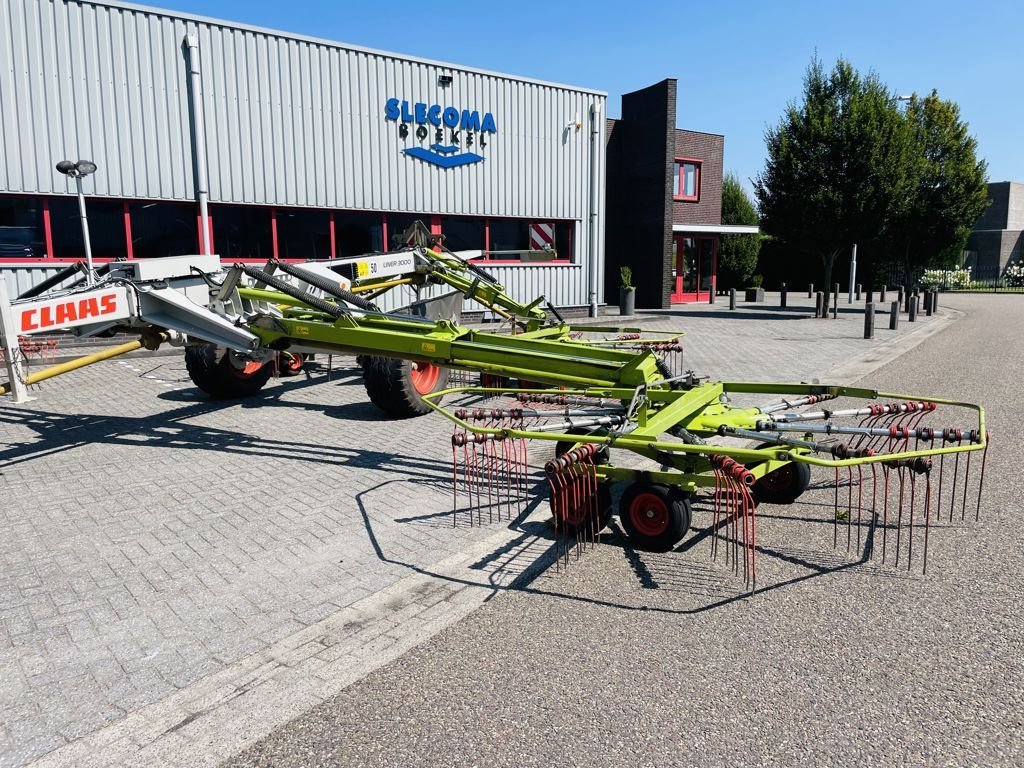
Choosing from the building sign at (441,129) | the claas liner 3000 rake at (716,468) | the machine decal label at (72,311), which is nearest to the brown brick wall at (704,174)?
the building sign at (441,129)

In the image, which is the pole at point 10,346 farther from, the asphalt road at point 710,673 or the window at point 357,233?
the window at point 357,233

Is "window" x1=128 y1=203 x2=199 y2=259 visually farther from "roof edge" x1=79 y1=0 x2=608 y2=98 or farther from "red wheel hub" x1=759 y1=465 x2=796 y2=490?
"red wheel hub" x1=759 y1=465 x2=796 y2=490

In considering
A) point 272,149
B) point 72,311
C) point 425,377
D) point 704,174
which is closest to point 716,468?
point 72,311

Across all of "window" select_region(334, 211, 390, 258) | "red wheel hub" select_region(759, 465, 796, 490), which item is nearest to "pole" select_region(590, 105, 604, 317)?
"window" select_region(334, 211, 390, 258)

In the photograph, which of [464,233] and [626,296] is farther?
[626,296]

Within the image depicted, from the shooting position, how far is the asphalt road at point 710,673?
2973 mm

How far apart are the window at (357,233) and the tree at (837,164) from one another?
13563 millimetres

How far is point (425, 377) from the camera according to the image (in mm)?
9312

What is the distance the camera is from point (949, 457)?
7320mm

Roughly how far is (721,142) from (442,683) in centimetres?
2902

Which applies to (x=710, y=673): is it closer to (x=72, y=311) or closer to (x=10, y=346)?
(x=10, y=346)

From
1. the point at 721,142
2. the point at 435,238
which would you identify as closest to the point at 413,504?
the point at 435,238

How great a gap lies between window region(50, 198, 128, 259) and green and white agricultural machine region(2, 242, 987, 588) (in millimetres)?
7770

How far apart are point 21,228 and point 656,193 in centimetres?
1762
